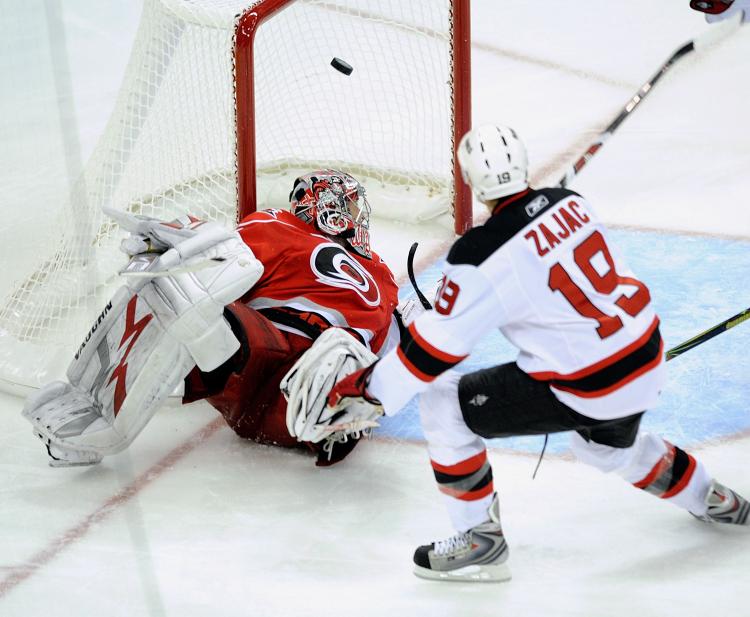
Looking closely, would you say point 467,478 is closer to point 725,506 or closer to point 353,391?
point 353,391

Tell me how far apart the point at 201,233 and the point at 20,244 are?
4.80 feet

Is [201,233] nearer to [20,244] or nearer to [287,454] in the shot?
[287,454]

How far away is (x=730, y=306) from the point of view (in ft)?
12.6

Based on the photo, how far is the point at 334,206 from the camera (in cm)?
336

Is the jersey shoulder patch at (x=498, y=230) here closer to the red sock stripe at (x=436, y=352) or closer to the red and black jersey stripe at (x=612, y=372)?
the red sock stripe at (x=436, y=352)

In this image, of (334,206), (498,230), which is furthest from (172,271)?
(498,230)

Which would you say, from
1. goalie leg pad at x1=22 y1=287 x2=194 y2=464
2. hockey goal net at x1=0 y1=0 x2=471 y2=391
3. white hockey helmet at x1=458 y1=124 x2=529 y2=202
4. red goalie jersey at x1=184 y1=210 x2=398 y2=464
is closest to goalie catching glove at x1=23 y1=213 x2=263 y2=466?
goalie leg pad at x1=22 y1=287 x2=194 y2=464

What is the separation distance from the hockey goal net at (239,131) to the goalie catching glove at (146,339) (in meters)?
0.44

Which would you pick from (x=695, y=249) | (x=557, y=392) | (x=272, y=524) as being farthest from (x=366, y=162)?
(x=557, y=392)

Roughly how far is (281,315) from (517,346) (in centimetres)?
89

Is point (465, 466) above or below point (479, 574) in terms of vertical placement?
above

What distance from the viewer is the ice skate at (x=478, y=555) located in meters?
2.62

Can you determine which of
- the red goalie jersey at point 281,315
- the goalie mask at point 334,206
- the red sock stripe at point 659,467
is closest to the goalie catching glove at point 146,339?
the red goalie jersey at point 281,315

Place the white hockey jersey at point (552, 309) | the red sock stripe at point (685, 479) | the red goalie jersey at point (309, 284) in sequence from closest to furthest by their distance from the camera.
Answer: the white hockey jersey at point (552, 309)
the red sock stripe at point (685, 479)
the red goalie jersey at point (309, 284)
